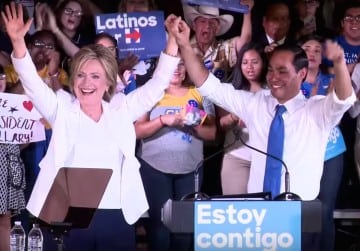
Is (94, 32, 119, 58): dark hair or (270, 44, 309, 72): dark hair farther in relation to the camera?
(94, 32, 119, 58): dark hair

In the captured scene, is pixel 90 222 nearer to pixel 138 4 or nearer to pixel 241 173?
pixel 241 173

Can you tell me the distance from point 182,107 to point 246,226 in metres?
2.50

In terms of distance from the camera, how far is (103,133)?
6.86m

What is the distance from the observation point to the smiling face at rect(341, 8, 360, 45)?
24.6 ft

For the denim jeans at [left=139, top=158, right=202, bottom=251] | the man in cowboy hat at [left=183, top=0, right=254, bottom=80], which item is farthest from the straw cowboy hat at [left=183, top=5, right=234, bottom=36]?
the denim jeans at [left=139, top=158, right=202, bottom=251]

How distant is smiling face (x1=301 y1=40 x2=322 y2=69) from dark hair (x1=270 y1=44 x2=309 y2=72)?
36cm

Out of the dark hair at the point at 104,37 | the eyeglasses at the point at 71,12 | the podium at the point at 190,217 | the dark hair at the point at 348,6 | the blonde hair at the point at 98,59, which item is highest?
the dark hair at the point at 348,6

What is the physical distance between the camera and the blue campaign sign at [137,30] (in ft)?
24.5

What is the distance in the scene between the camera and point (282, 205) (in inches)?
195

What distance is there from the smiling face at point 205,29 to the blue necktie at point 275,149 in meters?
0.97

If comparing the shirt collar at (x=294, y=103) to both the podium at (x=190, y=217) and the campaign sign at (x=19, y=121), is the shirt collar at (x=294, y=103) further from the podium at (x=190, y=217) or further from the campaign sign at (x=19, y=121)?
the podium at (x=190, y=217)

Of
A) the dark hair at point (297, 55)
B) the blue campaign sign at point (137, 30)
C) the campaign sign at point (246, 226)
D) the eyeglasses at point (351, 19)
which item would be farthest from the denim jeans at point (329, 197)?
the campaign sign at point (246, 226)

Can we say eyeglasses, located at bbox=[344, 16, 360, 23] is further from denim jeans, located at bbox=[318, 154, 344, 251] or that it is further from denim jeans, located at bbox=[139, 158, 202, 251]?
denim jeans, located at bbox=[139, 158, 202, 251]

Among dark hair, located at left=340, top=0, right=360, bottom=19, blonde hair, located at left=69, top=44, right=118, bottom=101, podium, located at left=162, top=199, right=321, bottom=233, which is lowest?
podium, located at left=162, top=199, right=321, bottom=233
